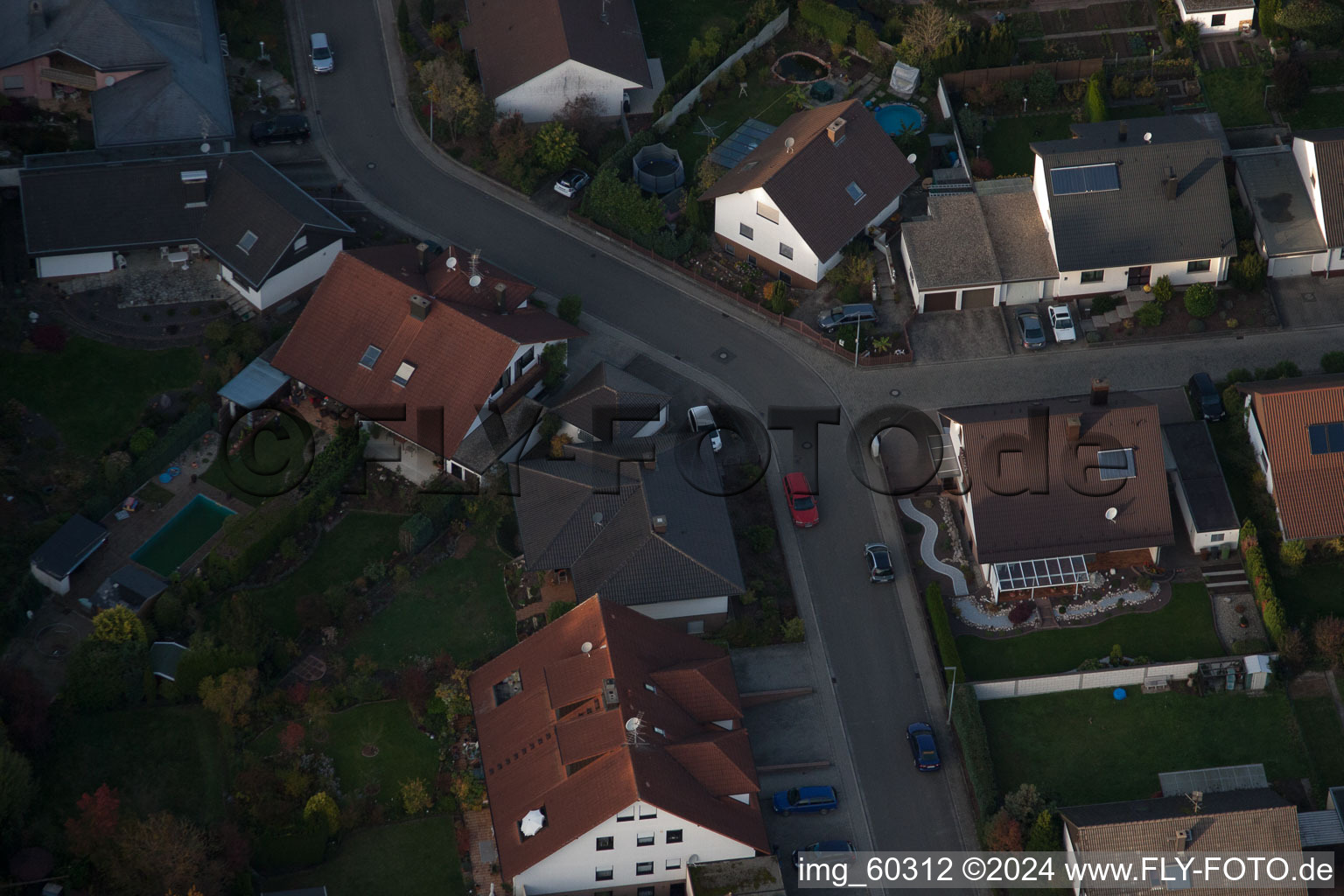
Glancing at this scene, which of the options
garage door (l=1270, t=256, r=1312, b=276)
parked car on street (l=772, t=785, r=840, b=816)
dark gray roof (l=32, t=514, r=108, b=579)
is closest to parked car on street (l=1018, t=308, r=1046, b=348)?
garage door (l=1270, t=256, r=1312, b=276)

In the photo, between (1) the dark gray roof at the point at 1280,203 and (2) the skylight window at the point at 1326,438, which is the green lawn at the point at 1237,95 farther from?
(2) the skylight window at the point at 1326,438

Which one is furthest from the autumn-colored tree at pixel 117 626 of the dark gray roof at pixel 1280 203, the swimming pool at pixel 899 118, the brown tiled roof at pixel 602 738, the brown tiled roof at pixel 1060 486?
the dark gray roof at pixel 1280 203

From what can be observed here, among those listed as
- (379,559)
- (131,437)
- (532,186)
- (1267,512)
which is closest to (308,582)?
(379,559)

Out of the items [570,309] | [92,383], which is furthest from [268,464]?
[570,309]

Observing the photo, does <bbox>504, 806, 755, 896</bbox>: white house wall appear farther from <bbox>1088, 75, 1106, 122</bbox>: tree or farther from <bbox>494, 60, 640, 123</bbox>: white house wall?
<bbox>1088, 75, 1106, 122</bbox>: tree

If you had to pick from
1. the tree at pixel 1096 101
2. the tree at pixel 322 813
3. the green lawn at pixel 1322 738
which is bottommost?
the tree at pixel 322 813

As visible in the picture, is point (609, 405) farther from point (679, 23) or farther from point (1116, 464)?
point (679, 23)
